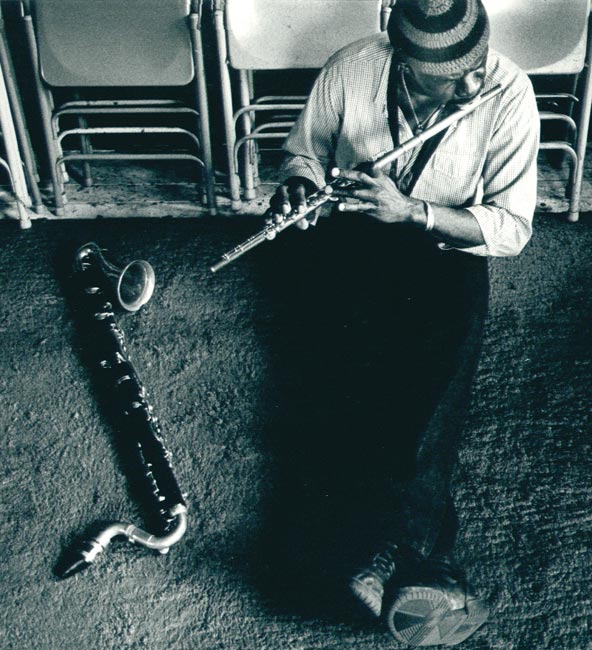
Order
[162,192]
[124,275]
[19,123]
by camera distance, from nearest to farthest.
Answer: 1. [124,275]
2. [19,123]
3. [162,192]

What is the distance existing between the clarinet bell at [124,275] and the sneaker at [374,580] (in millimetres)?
1266

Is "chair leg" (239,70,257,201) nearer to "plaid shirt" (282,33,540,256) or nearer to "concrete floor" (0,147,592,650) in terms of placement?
"concrete floor" (0,147,592,650)

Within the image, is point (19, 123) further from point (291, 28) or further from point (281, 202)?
point (281, 202)

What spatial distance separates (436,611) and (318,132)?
133 centimetres

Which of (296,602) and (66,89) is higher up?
(66,89)

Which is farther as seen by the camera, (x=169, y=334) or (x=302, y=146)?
(x=169, y=334)

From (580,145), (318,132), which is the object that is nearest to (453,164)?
(318,132)

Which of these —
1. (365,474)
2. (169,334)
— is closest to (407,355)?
(365,474)

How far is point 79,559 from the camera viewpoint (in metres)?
2.28

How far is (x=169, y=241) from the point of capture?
3.27 m

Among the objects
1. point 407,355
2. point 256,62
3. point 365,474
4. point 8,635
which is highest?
point 256,62

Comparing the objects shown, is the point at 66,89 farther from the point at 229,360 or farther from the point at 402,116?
the point at 402,116

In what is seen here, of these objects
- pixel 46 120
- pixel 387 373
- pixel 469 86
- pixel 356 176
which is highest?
pixel 469 86

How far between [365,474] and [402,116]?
973mm
